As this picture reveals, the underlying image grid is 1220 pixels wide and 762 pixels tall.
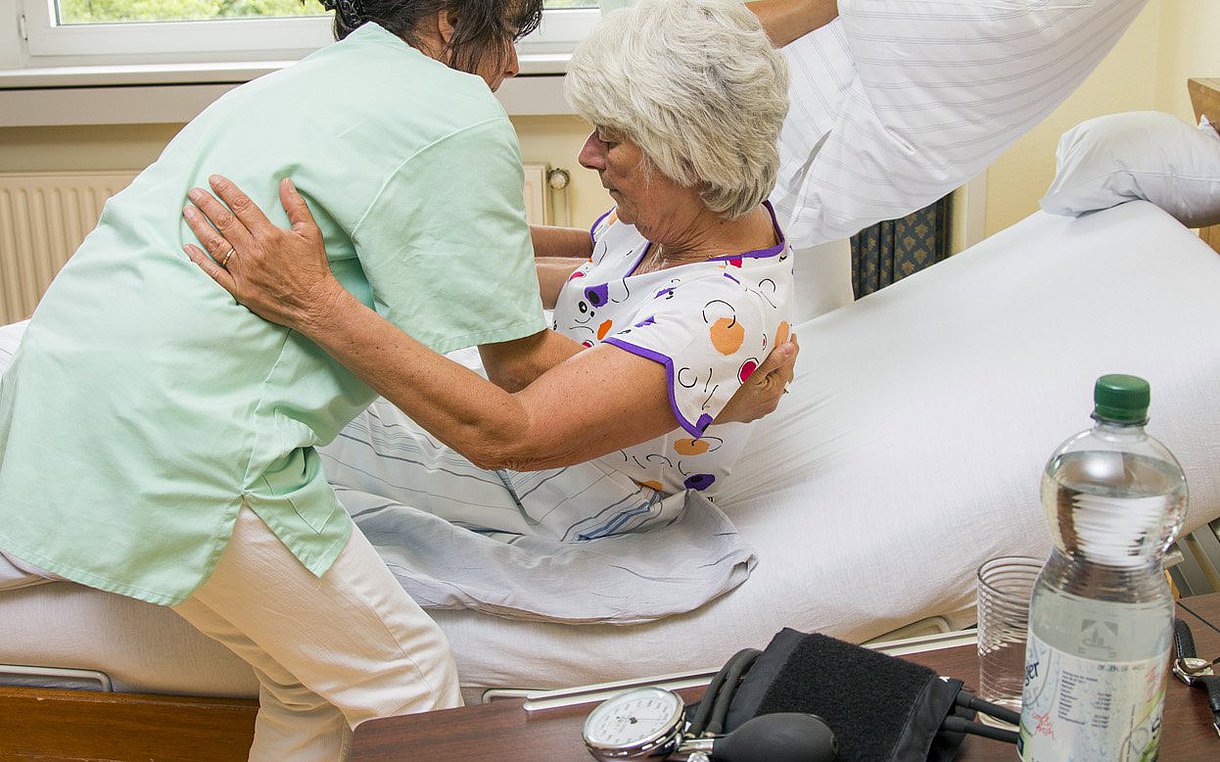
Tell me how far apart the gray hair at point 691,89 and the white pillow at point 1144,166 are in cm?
75

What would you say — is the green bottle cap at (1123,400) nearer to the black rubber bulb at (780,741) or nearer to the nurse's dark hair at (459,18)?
the black rubber bulb at (780,741)

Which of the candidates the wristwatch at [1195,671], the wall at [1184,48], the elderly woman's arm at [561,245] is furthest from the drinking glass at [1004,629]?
the wall at [1184,48]

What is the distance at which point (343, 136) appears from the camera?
1189mm

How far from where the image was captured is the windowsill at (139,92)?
3.21 m

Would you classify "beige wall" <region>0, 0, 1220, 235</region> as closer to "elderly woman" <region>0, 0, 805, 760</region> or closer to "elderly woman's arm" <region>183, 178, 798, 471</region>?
"elderly woman's arm" <region>183, 178, 798, 471</region>

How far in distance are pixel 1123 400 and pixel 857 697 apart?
1.07 ft

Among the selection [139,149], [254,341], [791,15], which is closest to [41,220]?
[139,149]

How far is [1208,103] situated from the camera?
197 centimetres

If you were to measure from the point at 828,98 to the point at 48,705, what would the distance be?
55.2 inches

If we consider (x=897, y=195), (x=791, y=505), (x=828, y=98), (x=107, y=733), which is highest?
(x=828, y=98)

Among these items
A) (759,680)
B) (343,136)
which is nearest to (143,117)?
(343,136)

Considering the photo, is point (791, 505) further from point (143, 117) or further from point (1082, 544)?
point (143, 117)

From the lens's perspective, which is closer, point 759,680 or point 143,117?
point 759,680

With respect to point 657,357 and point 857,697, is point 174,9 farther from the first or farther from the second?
point 857,697
